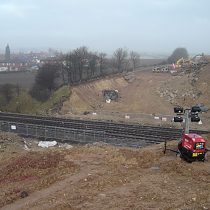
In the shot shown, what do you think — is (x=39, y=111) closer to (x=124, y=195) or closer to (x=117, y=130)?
(x=117, y=130)

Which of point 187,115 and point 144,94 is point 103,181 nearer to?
point 187,115

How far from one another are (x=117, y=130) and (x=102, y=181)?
25254 mm

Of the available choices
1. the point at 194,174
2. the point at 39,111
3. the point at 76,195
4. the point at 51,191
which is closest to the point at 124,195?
the point at 76,195

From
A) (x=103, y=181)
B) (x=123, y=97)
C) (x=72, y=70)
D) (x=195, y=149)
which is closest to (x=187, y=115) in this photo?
(x=195, y=149)

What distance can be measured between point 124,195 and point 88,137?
2349cm

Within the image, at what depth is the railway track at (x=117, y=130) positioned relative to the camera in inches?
1510

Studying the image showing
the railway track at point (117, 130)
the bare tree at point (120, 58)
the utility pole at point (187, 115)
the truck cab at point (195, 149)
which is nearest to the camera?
the truck cab at point (195, 149)

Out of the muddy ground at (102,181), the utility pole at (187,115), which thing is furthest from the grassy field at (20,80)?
the utility pole at (187,115)

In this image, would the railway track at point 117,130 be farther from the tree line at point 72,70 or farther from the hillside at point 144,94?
the tree line at point 72,70

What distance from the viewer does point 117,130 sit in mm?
43438

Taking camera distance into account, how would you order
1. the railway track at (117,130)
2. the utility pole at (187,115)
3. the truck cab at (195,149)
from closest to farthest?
the truck cab at (195,149) < the utility pole at (187,115) < the railway track at (117,130)

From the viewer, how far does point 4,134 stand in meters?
41.4

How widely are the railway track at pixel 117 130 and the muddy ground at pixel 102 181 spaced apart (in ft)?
43.5

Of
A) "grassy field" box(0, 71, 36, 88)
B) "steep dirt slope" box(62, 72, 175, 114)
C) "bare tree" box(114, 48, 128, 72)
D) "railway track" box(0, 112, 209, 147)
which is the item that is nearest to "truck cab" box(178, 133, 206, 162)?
"railway track" box(0, 112, 209, 147)
